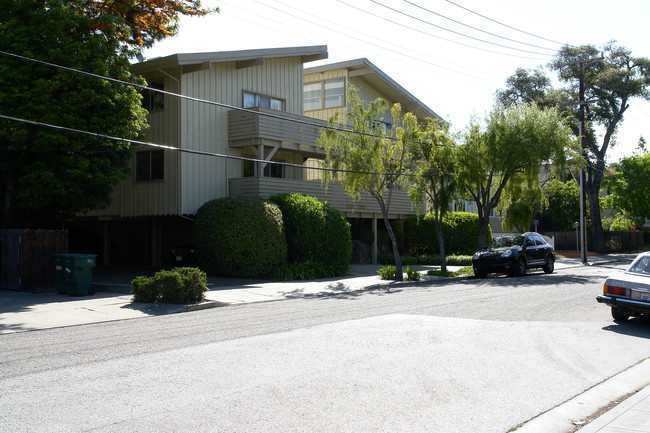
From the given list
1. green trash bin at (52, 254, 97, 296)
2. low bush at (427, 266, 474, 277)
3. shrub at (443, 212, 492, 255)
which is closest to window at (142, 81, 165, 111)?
green trash bin at (52, 254, 97, 296)

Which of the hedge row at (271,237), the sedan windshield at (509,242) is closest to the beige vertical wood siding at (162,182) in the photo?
the hedge row at (271,237)

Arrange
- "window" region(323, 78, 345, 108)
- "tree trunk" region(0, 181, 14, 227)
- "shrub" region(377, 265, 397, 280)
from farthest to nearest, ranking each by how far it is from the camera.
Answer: "window" region(323, 78, 345, 108) → "shrub" region(377, 265, 397, 280) → "tree trunk" region(0, 181, 14, 227)

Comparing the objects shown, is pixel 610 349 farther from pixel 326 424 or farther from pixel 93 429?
pixel 93 429

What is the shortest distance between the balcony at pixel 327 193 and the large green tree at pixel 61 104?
5.96 metres

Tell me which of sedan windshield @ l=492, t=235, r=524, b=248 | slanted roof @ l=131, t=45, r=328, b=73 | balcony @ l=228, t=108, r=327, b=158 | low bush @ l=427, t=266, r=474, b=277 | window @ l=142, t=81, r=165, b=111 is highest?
slanted roof @ l=131, t=45, r=328, b=73

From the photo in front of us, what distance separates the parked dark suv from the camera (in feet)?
79.3

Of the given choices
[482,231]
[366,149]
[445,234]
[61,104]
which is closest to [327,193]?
[366,149]

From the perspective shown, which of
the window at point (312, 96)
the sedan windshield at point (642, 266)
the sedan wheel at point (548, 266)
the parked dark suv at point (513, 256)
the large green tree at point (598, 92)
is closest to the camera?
the sedan windshield at point (642, 266)

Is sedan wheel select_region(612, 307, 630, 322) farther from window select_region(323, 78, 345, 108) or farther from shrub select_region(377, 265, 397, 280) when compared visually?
window select_region(323, 78, 345, 108)

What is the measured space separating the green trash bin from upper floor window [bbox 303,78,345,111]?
60.7 ft

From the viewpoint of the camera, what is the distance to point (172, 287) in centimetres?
1478

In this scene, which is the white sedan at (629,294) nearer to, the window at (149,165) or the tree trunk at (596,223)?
the window at (149,165)

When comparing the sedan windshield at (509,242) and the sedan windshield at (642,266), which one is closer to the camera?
the sedan windshield at (642,266)

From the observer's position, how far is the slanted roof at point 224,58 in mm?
23312
